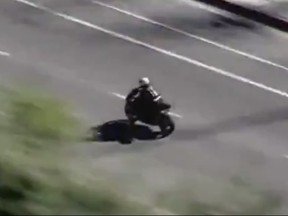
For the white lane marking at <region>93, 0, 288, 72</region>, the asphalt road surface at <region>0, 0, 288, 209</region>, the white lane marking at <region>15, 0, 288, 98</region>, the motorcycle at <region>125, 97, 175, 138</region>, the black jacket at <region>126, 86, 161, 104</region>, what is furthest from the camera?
the white lane marking at <region>93, 0, 288, 72</region>

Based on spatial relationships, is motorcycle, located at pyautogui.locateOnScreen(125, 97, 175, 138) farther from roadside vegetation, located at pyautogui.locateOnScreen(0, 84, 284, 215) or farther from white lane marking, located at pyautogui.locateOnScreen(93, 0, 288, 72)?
roadside vegetation, located at pyautogui.locateOnScreen(0, 84, 284, 215)

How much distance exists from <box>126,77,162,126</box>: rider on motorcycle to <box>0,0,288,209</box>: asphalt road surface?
56 cm

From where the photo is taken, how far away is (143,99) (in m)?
15.3

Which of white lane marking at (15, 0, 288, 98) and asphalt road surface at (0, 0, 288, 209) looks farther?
white lane marking at (15, 0, 288, 98)

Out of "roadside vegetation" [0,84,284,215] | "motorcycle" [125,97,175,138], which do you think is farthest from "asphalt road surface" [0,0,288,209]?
"roadside vegetation" [0,84,284,215]

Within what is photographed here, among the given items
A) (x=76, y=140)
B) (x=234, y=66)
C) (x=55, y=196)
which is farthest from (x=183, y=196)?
(x=234, y=66)

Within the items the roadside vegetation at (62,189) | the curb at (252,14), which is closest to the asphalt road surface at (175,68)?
the curb at (252,14)

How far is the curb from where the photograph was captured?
2000cm

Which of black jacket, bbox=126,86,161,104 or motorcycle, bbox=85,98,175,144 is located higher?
black jacket, bbox=126,86,161,104

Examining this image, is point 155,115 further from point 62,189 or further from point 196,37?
point 62,189

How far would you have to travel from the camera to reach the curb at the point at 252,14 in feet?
65.6

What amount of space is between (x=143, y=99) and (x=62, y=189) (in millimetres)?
9731

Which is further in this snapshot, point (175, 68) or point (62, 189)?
point (175, 68)

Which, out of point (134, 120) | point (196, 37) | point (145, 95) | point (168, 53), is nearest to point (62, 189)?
point (145, 95)
